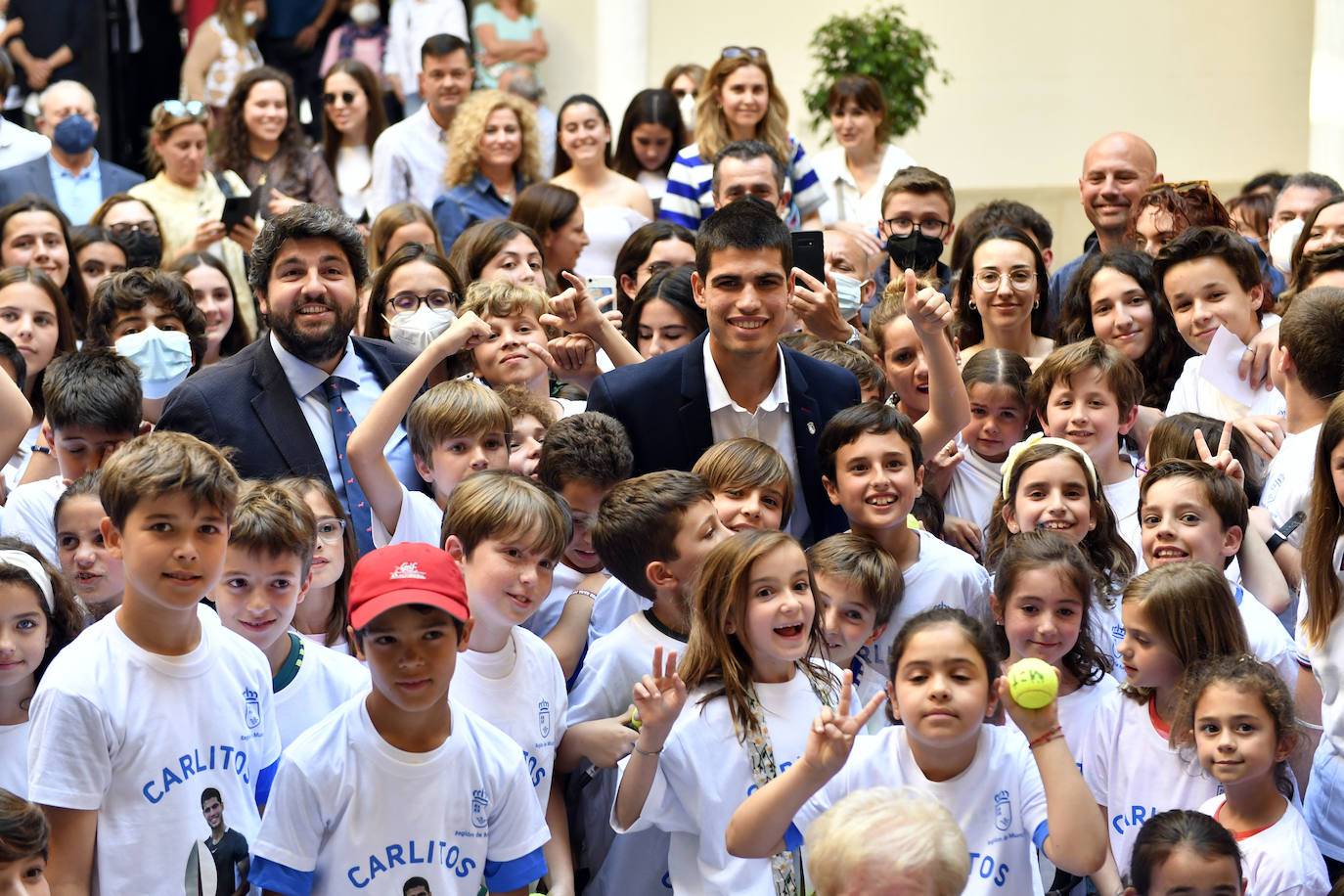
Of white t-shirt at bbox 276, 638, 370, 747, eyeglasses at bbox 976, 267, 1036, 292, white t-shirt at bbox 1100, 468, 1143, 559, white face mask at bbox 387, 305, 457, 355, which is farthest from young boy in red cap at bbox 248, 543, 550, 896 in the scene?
eyeglasses at bbox 976, 267, 1036, 292

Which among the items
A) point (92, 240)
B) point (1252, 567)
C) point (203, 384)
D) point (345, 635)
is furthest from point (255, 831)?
point (92, 240)

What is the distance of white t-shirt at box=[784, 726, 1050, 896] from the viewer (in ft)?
10.8

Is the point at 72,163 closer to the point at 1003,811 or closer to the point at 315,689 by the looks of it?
the point at 315,689

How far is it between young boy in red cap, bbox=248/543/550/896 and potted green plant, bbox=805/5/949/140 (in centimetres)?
750

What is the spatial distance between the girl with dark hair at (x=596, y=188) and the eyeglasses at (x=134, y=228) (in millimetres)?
1656

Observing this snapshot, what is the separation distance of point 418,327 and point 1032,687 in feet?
8.15

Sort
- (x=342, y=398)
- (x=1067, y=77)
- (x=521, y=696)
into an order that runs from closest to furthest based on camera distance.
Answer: (x=521, y=696)
(x=342, y=398)
(x=1067, y=77)

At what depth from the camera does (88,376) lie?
432 centimetres

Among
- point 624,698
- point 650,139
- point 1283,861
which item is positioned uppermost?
point 650,139

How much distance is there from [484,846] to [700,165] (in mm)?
4331

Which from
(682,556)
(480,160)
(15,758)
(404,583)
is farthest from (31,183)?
(404,583)

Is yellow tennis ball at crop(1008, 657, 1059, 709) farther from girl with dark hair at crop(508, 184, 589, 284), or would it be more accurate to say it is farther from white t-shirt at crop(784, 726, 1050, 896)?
girl with dark hair at crop(508, 184, 589, 284)

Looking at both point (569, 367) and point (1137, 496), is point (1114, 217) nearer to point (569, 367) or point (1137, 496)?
point (1137, 496)

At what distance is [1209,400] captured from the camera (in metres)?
4.98
